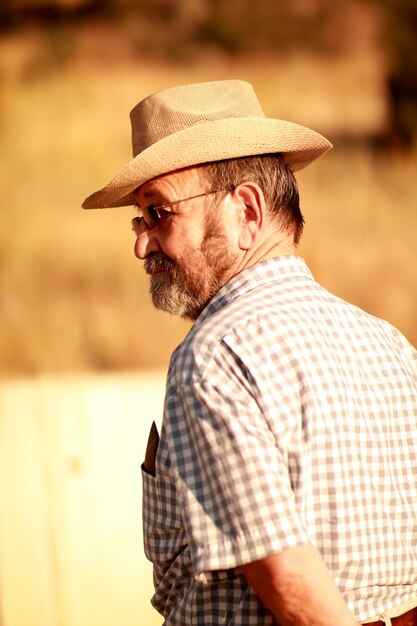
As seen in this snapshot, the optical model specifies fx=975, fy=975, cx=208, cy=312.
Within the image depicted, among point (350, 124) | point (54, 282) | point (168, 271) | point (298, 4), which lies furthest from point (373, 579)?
point (298, 4)

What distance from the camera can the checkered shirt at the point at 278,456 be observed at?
149 centimetres

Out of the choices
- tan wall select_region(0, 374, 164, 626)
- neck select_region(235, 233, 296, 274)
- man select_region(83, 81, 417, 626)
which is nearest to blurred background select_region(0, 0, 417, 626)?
tan wall select_region(0, 374, 164, 626)

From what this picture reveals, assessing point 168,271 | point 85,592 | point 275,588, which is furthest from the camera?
point 85,592

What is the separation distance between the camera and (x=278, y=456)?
1522 mm

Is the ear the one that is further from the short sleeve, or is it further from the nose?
the short sleeve

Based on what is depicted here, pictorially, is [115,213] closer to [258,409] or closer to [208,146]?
[208,146]

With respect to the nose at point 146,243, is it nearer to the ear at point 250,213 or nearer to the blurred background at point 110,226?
the ear at point 250,213

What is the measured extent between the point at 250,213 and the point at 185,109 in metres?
0.30

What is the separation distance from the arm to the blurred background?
2.77m

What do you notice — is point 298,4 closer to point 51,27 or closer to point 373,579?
point 51,27

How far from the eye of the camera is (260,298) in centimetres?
173

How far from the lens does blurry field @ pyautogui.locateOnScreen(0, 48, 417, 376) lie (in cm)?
773

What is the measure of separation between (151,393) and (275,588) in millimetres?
2880

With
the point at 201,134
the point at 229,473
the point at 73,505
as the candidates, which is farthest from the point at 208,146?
the point at 73,505
